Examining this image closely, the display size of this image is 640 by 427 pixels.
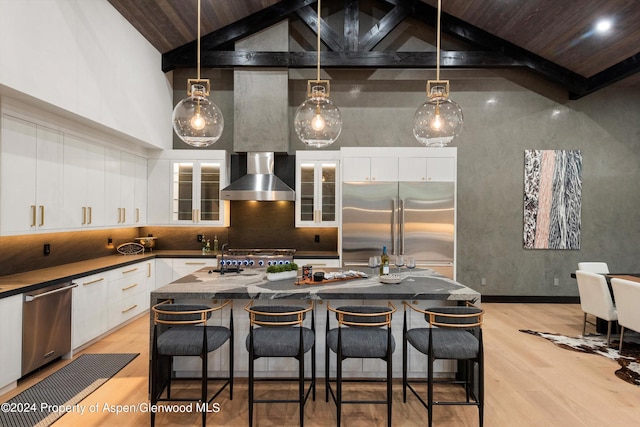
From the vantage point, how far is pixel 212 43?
218 inches

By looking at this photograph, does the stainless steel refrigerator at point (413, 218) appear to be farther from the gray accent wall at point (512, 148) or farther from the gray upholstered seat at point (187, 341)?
the gray upholstered seat at point (187, 341)

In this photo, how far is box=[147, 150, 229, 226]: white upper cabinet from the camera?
5656mm

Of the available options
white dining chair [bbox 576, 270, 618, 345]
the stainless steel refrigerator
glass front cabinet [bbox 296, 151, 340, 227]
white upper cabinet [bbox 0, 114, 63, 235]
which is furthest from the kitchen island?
glass front cabinet [bbox 296, 151, 340, 227]

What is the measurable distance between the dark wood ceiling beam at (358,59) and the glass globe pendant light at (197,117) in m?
3.08

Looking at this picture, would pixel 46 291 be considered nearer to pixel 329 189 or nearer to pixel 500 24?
pixel 329 189

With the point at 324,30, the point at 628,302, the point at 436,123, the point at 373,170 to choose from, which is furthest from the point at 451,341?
the point at 324,30

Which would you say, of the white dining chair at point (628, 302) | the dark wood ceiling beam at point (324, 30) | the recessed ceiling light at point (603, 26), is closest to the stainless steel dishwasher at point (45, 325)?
the dark wood ceiling beam at point (324, 30)

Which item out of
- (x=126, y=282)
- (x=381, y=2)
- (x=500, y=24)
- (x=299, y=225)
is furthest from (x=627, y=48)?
(x=126, y=282)

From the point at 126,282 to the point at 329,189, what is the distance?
10.1 ft

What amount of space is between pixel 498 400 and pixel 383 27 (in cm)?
521

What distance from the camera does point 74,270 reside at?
3908 millimetres

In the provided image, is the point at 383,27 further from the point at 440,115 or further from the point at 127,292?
the point at 127,292

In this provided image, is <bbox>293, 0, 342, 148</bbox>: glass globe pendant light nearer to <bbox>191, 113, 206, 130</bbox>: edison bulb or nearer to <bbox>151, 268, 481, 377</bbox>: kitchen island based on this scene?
<bbox>191, 113, 206, 130</bbox>: edison bulb

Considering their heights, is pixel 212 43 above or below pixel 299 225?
above
